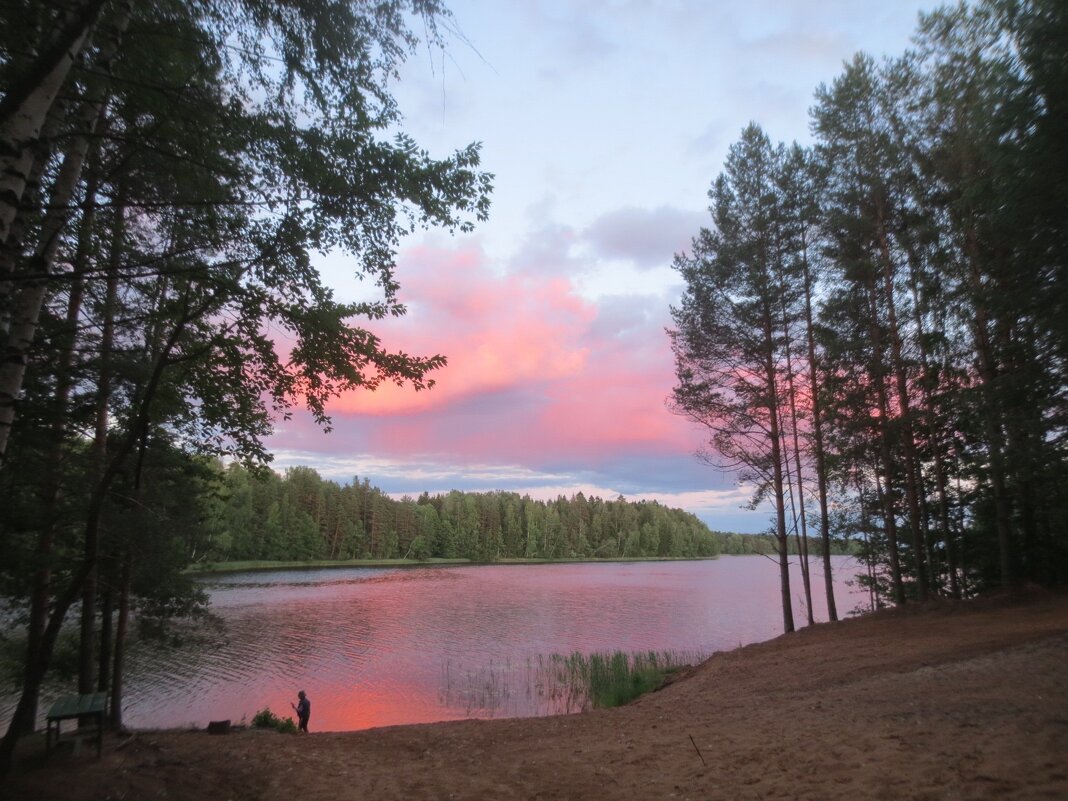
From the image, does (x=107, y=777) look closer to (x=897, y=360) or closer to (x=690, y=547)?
A: (x=897, y=360)

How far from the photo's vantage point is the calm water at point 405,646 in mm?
13758

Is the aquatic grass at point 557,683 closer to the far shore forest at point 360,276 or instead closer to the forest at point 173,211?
the far shore forest at point 360,276

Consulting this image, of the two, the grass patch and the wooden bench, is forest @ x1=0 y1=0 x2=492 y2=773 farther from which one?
the grass patch

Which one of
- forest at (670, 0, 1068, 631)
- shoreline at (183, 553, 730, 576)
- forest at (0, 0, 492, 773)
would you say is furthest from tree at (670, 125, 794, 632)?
shoreline at (183, 553, 730, 576)

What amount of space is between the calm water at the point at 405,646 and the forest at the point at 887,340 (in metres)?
4.30

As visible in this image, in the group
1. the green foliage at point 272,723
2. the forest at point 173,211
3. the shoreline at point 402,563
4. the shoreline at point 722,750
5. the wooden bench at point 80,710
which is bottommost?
the shoreline at point 402,563

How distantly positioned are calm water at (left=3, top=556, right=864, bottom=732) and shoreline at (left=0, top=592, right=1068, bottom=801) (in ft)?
20.2

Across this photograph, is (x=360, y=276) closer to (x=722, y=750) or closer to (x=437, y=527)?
(x=722, y=750)

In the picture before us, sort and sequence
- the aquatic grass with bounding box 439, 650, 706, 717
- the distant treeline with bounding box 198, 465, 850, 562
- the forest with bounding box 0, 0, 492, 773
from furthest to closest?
the distant treeline with bounding box 198, 465, 850, 562 → the aquatic grass with bounding box 439, 650, 706, 717 → the forest with bounding box 0, 0, 492, 773

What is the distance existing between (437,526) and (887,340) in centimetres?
8564

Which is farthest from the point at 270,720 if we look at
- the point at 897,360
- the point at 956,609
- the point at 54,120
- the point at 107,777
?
the point at 897,360

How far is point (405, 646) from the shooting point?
67.5 ft

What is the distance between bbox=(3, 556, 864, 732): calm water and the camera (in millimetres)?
13758

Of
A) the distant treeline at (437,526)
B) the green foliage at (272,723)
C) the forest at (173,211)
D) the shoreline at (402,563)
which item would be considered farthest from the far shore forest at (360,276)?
the distant treeline at (437,526)
